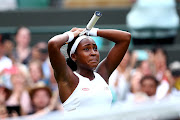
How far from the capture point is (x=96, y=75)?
473 centimetres

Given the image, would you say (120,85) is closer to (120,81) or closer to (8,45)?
(120,81)

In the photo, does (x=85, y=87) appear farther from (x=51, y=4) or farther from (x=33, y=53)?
(x=51, y=4)

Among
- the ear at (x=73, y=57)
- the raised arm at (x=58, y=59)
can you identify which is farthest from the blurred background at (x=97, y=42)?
the raised arm at (x=58, y=59)

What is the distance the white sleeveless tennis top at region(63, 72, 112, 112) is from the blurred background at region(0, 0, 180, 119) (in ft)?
4.65

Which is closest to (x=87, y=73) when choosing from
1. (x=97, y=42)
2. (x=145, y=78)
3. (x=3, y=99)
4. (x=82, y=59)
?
(x=82, y=59)

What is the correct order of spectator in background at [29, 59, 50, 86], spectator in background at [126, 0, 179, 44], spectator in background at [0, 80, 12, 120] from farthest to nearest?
spectator in background at [126, 0, 179, 44], spectator in background at [29, 59, 50, 86], spectator in background at [0, 80, 12, 120]

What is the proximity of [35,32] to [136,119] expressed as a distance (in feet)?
23.9

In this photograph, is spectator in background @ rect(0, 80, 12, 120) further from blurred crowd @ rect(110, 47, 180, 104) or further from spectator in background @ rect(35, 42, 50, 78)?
blurred crowd @ rect(110, 47, 180, 104)

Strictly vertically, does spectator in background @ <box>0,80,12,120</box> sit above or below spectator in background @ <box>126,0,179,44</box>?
below

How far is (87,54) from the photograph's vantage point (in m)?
4.58

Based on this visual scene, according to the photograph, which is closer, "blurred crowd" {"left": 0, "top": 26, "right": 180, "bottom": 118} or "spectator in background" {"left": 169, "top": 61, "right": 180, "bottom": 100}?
"blurred crowd" {"left": 0, "top": 26, "right": 180, "bottom": 118}

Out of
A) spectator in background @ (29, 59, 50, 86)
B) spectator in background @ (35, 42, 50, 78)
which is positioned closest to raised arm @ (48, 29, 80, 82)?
spectator in background @ (29, 59, 50, 86)

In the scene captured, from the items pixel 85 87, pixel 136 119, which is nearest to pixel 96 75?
pixel 85 87

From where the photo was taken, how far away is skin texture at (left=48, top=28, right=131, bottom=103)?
14.3ft
